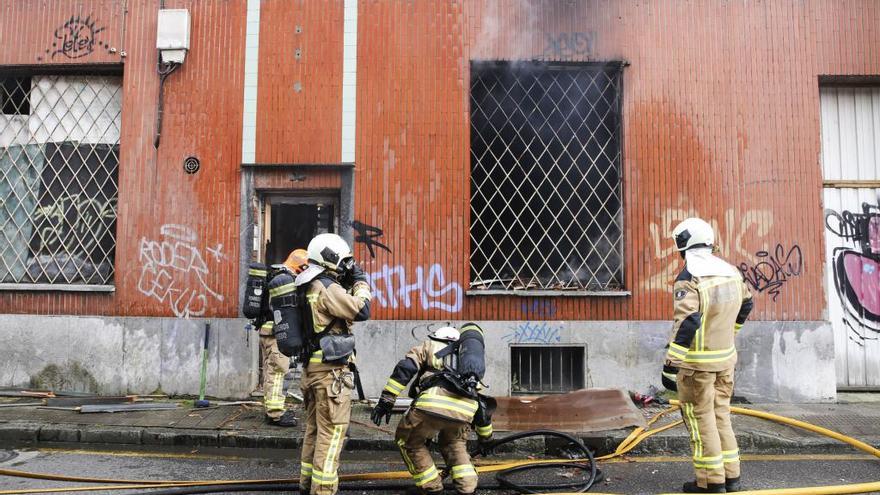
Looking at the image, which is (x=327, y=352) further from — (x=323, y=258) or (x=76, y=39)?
(x=76, y=39)

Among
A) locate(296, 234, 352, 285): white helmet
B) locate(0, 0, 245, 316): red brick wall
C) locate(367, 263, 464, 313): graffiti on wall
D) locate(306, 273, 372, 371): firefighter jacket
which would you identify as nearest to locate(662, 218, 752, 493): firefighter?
locate(306, 273, 372, 371): firefighter jacket

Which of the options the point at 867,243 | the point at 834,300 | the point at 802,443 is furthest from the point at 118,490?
the point at 867,243

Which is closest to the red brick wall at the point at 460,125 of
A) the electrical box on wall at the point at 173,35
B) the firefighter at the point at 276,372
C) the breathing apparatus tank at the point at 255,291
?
the electrical box on wall at the point at 173,35

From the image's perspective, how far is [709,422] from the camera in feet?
15.1

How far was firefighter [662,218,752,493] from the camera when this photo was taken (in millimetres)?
4582

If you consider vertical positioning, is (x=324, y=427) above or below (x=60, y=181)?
below

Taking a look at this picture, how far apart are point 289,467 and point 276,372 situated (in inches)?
55.7

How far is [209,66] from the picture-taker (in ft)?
26.9

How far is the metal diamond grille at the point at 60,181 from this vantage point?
836 cm

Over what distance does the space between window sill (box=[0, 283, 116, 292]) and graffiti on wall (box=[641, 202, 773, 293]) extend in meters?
6.83

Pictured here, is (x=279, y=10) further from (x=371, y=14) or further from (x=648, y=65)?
(x=648, y=65)

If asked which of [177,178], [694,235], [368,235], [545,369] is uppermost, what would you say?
[177,178]

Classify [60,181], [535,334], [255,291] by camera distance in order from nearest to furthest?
[255,291] → [535,334] → [60,181]

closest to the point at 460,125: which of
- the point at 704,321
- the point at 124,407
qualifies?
the point at 704,321
